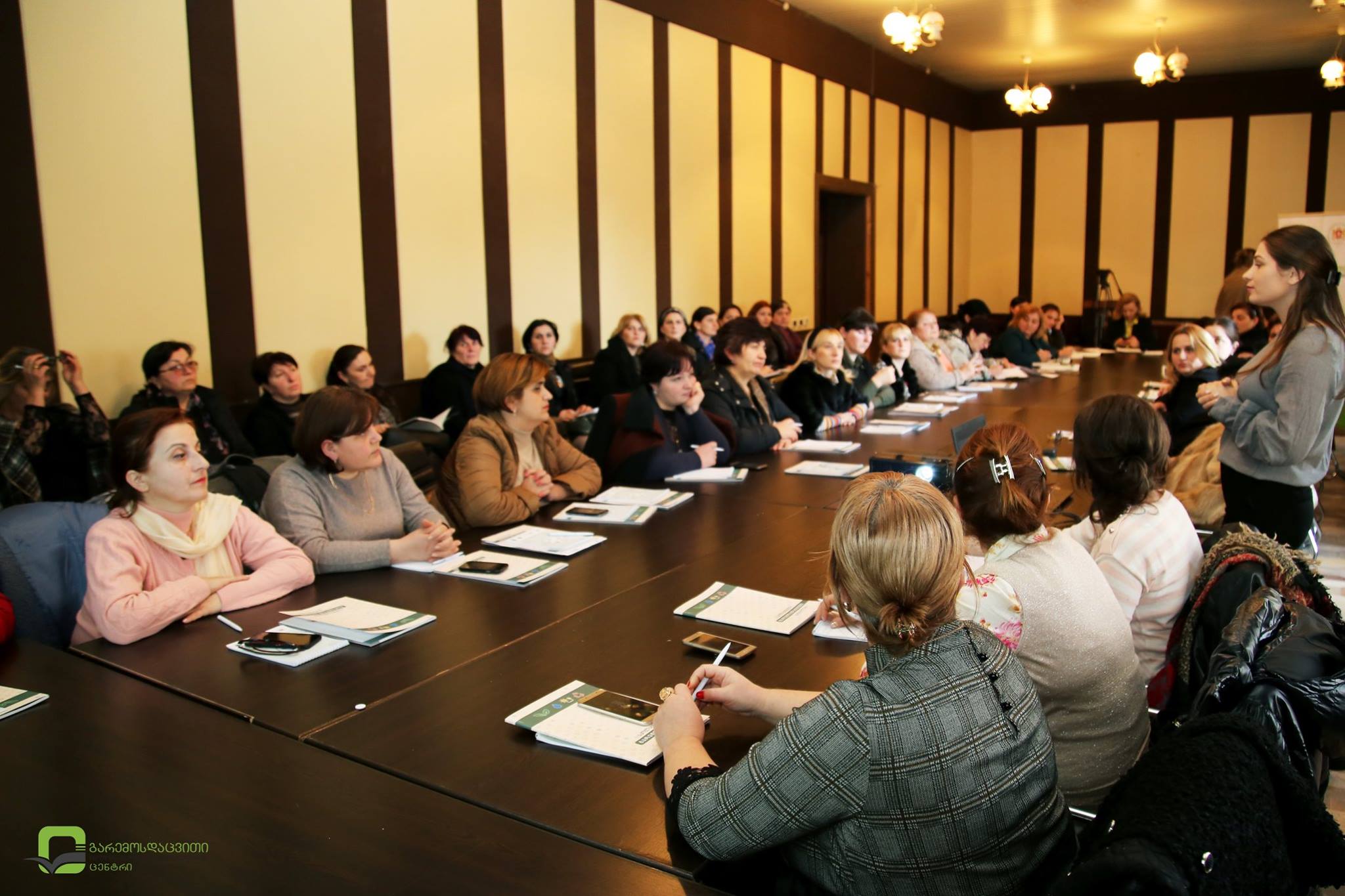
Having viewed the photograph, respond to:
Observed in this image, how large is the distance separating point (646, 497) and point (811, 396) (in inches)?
81.5

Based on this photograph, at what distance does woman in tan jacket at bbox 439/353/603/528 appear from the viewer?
333 cm

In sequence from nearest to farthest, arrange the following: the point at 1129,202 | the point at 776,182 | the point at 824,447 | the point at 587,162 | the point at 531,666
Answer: the point at 531,666 < the point at 824,447 < the point at 587,162 < the point at 776,182 < the point at 1129,202

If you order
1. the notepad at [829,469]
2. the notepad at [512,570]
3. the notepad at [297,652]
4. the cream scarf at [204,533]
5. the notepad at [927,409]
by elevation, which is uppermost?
the cream scarf at [204,533]

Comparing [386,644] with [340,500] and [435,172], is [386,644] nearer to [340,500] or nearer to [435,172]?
[340,500]

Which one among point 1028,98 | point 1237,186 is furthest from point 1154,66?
point 1237,186

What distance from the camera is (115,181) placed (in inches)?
177

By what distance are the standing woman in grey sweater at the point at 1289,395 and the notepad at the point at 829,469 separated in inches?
50.7

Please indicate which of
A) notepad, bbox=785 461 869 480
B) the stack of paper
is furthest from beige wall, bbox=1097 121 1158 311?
the stack of paper

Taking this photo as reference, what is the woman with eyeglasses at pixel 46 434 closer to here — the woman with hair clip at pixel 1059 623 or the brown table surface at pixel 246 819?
the brown table surface at pixel 246 819

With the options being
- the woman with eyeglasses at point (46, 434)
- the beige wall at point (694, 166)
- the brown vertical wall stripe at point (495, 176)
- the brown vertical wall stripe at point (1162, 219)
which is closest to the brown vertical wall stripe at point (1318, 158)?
the brown vertical wall stripe at point (1162, 219)

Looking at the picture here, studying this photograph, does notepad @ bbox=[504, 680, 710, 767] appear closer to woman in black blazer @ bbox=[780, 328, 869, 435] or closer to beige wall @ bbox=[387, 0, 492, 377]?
woman in black blazer @ bbox=[780, 328, 869, 435]

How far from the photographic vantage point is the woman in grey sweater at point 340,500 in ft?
9.15

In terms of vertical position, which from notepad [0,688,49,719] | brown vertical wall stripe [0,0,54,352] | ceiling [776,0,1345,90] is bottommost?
notepad [0,688,49,719]

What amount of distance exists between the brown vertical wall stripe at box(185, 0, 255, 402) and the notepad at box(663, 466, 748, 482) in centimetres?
244
